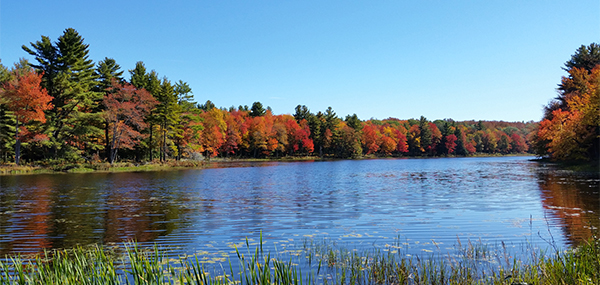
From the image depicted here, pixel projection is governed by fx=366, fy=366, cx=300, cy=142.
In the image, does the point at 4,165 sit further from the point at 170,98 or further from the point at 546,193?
the point at 546,193

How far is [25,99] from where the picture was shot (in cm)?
4141

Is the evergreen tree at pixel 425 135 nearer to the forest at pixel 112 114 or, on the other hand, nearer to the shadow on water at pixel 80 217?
the forest at pixel 112 114

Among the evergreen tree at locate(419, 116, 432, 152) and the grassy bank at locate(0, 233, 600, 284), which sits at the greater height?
the evergreen tree at locate(419, 116, 432, 152)

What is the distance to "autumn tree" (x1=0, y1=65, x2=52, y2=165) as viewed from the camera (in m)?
41.0

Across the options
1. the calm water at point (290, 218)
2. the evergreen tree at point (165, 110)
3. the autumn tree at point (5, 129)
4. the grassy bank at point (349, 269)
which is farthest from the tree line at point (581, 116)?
the autumn tree at point (5, 129)

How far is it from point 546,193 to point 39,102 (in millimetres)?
49362

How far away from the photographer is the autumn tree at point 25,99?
41000 mm

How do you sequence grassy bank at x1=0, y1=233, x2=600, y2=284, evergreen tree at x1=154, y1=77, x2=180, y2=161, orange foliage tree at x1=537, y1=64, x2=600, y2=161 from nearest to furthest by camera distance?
grassy bank at x1=0, y1=233, x2=600, y2=284, orange foliage tree at x1=537, y1=64, x2=600, y2=161, evergreen tree at x1=154, y1=77, x2=180, y2=161

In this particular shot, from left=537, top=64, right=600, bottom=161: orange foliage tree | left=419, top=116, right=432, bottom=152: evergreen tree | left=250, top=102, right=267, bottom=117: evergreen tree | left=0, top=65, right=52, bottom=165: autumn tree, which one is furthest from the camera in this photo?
left=419, top=116, right=432, bottom=152: evergreen tree

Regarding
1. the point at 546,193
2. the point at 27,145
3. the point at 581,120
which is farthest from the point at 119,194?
the point at 581,120

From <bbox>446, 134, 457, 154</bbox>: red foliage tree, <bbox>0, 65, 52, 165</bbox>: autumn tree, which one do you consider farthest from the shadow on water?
<bbox>446, 134, 457, 154</bbox>: red foliage tree

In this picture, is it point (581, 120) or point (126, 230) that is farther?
point (581, 120)

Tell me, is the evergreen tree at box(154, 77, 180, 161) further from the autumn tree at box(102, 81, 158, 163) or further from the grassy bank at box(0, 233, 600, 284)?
the grassy bank at box(0, 233, 600, 284)

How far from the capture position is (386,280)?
21.4ft
